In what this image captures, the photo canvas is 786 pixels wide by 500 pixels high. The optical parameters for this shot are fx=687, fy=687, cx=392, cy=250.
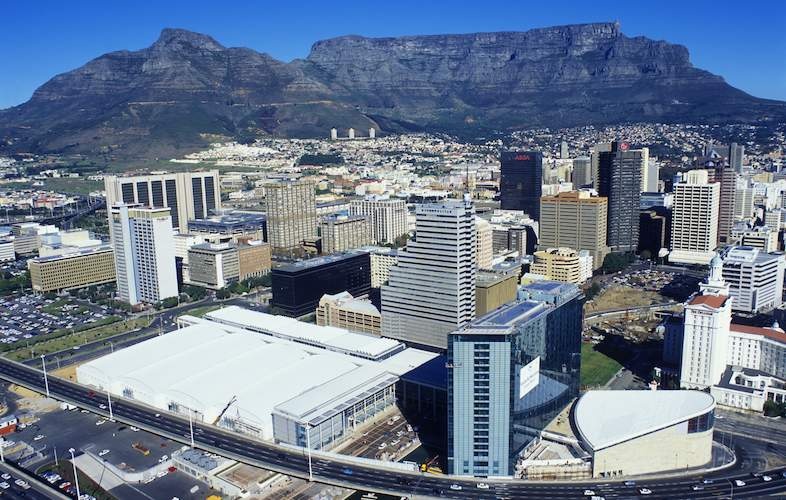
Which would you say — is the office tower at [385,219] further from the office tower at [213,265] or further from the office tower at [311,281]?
the office tower at [311,281]

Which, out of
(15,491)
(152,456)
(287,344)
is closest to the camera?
(15,491)

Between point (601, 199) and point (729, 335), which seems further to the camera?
point (601, 199)

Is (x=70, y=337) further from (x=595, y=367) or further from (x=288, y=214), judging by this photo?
(x=595, y=367)

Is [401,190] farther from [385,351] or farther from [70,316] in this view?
[385,351]

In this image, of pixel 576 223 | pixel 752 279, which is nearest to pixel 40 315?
pixel 576 223

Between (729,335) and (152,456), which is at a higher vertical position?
(729,335)

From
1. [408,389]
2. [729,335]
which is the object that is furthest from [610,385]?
[408,389]

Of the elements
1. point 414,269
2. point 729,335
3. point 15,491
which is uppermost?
point 414,269
